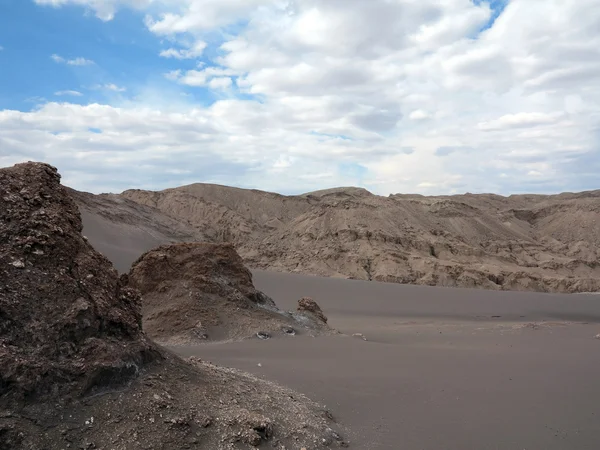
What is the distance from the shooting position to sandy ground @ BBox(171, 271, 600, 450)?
4.90m

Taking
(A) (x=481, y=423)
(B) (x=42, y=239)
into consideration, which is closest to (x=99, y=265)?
(B) (x=42, y=239)

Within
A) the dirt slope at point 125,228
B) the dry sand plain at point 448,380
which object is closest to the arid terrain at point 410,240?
the dirt slope at point 125,228

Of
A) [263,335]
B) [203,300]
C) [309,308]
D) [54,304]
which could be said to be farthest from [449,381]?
[309,308]

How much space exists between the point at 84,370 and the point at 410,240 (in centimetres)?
2597

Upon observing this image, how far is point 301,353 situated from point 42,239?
475 centimetres

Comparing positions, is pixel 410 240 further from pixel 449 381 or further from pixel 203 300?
pixel 449 381

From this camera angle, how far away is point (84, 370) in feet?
13.0

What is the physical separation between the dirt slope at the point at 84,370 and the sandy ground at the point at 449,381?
2.75 ft

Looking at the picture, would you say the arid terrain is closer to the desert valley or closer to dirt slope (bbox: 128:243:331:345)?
the desert valley

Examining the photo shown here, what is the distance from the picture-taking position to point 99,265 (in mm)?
4863

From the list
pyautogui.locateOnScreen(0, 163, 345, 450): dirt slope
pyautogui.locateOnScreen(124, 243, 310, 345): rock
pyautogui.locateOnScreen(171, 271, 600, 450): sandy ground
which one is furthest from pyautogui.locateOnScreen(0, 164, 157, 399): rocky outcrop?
pyautogui.locateOnScreen(124, 243, 310, 345): rock

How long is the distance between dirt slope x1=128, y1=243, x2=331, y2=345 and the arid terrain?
498 inches

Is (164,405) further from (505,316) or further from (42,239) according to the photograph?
(505,316)

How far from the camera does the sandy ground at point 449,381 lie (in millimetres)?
4896
